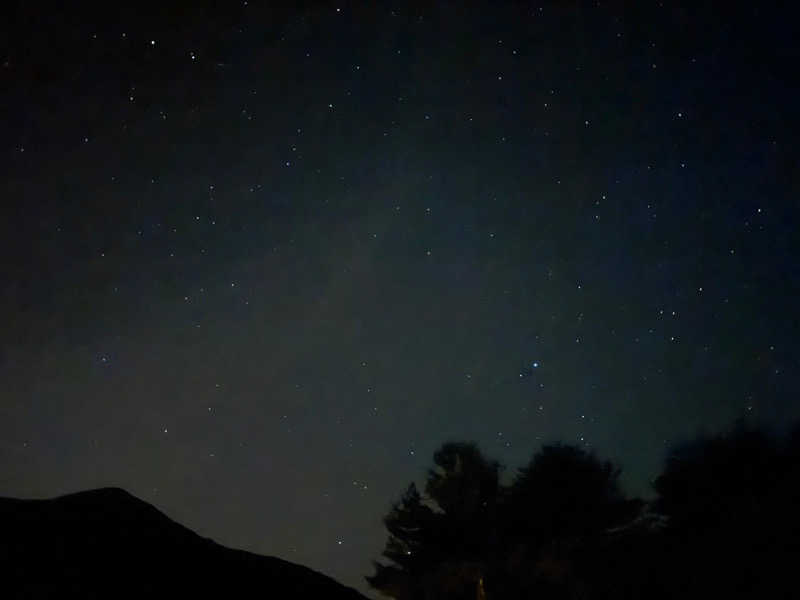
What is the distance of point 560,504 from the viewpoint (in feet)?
67.9

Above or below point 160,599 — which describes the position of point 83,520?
above

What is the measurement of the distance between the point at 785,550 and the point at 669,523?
5958 millimetres

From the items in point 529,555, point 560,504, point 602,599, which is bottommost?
point 602,599

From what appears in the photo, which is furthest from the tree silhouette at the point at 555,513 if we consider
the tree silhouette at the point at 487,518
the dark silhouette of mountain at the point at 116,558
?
the dark silhouette of mountain at the point at 116,558

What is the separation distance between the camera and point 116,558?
12.6 feet

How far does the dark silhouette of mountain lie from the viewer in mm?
3518

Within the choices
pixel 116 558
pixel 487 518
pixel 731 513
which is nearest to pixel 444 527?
pixel 487 518

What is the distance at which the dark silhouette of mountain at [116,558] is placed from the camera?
3.52 metres

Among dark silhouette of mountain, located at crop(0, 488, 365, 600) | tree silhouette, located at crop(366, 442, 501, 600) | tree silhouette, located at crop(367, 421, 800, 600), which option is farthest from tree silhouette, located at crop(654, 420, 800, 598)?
dark silhouette of mountain, located at crop(0, 488, 365, 600)

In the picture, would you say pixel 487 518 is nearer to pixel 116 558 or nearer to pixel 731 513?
pixel 731 513

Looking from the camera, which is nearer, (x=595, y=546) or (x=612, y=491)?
(x=595, y=546)

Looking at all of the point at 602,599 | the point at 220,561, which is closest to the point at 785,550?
the point at 602,599

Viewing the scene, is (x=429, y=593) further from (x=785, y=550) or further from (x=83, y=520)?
(x=83, y=520)

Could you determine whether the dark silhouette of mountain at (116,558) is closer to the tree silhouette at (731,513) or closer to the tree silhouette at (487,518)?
the tree silhouette at (731,513)
